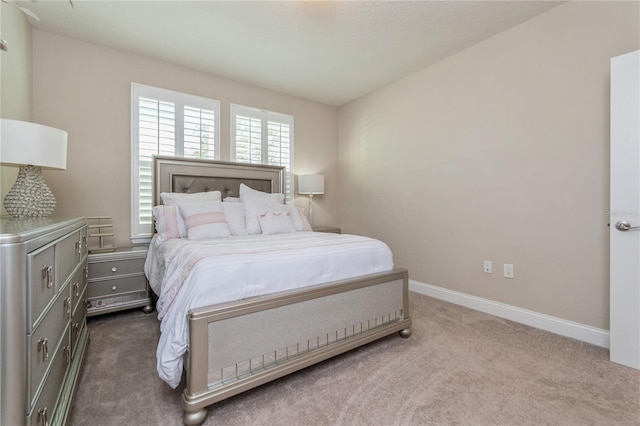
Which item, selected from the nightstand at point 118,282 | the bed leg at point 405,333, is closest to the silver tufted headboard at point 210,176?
the nightstand at point 118,282

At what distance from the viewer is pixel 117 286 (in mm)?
2629

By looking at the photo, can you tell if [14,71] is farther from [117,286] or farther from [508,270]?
[508,270]

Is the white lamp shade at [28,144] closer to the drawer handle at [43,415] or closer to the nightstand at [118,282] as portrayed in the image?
the nightstand at [118,282]

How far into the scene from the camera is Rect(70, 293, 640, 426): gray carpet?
140 centimetres

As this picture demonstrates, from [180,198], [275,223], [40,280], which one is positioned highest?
[180,198]

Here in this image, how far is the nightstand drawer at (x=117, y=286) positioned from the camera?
99.6 inches

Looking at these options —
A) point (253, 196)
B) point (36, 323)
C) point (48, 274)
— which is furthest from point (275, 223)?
point (36, 323)

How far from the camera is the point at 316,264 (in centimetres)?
184

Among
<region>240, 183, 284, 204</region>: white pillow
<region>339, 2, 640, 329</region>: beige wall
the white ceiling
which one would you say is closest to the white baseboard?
<region>339, 2, 640, 329</region>: beige wall

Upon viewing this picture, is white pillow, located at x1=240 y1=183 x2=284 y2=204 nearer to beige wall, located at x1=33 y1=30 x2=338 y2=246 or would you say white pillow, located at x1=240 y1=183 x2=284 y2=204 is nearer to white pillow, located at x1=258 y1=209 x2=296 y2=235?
white pillow, located at x1=258 y1=209 x2=296 y2=235

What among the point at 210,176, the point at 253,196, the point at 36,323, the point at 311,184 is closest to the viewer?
the point at 36,323

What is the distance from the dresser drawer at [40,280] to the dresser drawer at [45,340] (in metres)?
0.06

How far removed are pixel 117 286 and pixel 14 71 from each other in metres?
1.84

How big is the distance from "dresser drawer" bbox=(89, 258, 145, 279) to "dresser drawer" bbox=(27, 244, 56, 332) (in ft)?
5.43
